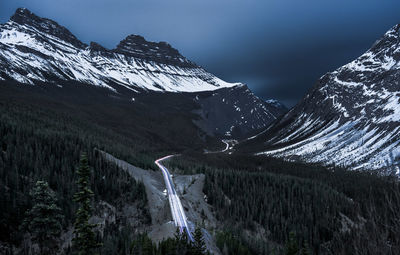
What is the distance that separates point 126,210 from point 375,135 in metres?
189

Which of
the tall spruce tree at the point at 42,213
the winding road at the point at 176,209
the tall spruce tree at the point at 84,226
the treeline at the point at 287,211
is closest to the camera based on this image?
the tall spruce tree at the point at 84,226

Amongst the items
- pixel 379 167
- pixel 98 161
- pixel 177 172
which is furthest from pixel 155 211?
pixel 379 167

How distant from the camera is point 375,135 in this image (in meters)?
179

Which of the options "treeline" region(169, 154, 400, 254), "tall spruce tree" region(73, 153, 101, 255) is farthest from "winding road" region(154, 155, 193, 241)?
"tall spruce tree" region(73, 153, 101, 255)

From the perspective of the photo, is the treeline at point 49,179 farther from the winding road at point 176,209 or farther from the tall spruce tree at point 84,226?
the tall spruce tree at point 84,226

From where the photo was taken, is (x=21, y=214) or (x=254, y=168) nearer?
(x=21, y=214)

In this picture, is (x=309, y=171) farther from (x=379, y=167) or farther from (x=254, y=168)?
(x=379, y=167)

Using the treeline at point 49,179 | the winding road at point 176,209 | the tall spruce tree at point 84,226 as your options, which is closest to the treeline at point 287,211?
the winding road at point 176,209

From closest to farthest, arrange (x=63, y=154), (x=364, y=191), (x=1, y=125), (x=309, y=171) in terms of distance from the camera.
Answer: (x=63, y=154) → (x=1, y=125) → (x=364, y=191) → (x=309, y=171)

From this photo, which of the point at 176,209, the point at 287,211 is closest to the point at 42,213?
the point at 176,209

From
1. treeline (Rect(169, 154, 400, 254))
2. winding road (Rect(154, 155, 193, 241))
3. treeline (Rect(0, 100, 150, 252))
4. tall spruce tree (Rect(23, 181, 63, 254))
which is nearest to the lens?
tall spruce tree (Rect(23, 181, 63, 254))

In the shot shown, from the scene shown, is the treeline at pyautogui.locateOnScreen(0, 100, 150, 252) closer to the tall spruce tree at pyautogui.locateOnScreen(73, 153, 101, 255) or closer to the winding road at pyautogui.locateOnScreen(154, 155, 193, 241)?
the winding road at pyautogui.locateOnScreen(154, 155, 193, 241)

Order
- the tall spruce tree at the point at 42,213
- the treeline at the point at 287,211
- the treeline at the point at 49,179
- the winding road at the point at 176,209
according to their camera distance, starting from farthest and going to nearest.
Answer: the treeline at the point at 287,211 → the winding road at the point at 176,209 → the treeline at the point at 49,179 → the tall spruce tree at the point at 42,213

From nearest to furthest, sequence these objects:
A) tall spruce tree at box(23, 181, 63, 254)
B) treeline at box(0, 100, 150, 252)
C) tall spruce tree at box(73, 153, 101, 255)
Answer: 1. tall spruce tree at box(73, 153, 101, 255)
2. tall spruce tree at box(23, 181, 63, 254)
3. treeline at box(0, 100, 150, 252)
